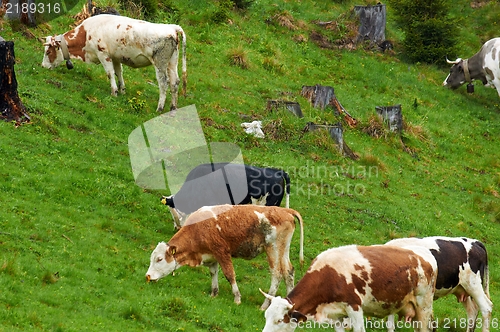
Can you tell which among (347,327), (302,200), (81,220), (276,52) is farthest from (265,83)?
(347,327)

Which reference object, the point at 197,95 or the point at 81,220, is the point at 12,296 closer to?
the point at 81,220

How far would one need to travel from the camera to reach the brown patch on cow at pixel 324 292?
Result: 1173 centimetres

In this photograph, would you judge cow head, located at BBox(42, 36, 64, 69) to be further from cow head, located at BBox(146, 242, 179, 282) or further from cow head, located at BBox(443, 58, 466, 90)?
cow head, located at BBox(443, 58, 466, 90)

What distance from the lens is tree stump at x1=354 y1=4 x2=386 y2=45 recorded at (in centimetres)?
3475

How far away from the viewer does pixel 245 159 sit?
2141cm

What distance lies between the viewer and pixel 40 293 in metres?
12.1

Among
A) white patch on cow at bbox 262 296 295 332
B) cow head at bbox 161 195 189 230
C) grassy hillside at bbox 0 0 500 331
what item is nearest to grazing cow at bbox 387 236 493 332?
grassy hillside at bbox 0 0 500 331

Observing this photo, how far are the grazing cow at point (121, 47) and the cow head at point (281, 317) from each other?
40.9ft

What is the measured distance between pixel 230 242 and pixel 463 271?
4628mm

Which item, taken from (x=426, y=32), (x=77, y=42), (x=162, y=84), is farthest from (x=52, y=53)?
(x=426, y=32)

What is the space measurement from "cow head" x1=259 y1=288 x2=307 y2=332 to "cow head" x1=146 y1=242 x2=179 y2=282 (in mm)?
3040

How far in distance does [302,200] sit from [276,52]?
38.2ft

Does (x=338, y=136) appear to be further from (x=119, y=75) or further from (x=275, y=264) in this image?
(x=275, y=264)

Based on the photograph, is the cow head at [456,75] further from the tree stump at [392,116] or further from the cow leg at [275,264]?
the cow leg at [275,264]
